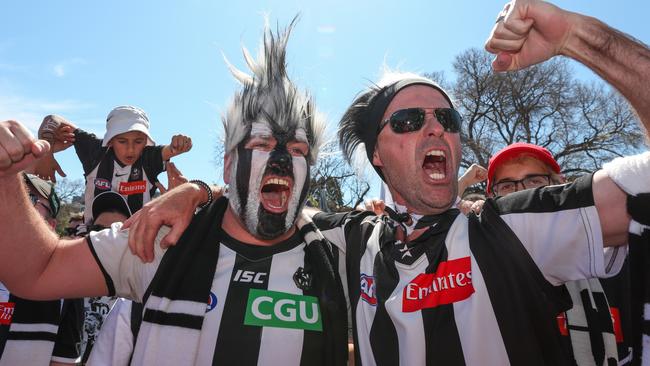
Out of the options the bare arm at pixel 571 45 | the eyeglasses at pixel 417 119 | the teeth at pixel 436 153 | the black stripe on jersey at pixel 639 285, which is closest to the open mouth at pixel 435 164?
the teeth at pixel 436 153

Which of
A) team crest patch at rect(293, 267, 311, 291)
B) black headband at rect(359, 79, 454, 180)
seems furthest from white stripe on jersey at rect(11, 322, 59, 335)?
black headband at rect(359, 79, 454, 180)

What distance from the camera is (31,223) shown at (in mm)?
2225

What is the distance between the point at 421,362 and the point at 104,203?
388cm

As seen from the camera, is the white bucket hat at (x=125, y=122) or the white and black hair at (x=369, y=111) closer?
the white and black hair at (x=369, y=111)

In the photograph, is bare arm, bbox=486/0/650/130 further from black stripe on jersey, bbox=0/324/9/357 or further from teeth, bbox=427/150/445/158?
black stripe on jersey, bbox=0/324/9/357

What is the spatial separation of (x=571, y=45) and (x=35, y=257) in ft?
8.63

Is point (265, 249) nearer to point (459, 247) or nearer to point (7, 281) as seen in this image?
point (459, 247)

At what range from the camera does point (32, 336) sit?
10.3 ft

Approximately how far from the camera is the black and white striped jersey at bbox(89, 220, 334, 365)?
2.21m

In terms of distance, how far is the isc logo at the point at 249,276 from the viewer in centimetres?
241

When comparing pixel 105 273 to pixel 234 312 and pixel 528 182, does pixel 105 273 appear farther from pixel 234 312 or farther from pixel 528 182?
pixel 528 182

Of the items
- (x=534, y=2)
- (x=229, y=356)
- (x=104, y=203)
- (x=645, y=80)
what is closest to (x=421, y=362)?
(x=229, y=356)

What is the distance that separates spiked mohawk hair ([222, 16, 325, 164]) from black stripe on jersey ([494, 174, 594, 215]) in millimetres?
1363

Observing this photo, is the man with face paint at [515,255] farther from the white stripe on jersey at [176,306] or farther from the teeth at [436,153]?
the teeth at [436,153]
